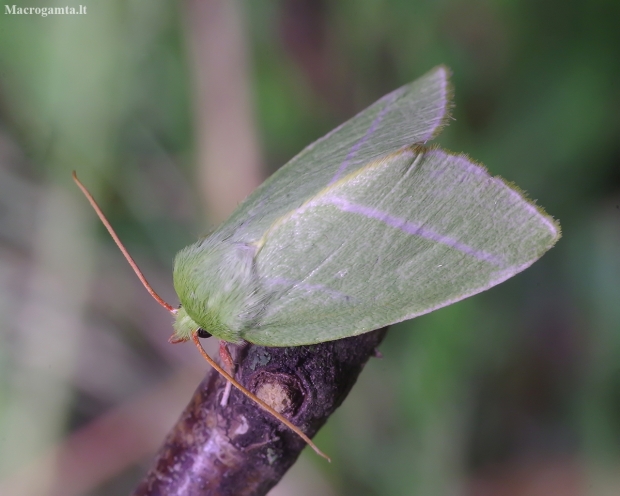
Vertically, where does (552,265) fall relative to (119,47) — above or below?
below

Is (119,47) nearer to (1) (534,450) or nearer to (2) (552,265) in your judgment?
(2) (552,265)

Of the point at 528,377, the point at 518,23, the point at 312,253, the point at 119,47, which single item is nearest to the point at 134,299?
the point at 119,47

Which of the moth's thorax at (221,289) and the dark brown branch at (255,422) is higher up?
the moth's thorax at (221,289)

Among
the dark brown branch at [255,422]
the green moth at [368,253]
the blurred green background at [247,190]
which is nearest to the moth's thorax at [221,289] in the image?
the green moth at [368,253]

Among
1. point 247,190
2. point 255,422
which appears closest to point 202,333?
point 255,422

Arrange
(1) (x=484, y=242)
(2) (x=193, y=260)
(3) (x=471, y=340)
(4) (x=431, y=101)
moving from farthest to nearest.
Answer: (3) (x=471, y=340), (4) (x=431, y=101), (2) (x=193, y=260), (1) (x=484, y=242)

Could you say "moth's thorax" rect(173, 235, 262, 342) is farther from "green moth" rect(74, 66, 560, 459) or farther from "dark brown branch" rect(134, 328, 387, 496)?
"dark brown branch" rect(134, 328, 387, 496)

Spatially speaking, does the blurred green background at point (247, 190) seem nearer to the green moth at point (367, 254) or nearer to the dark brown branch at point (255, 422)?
the green moth at point (367, 254)

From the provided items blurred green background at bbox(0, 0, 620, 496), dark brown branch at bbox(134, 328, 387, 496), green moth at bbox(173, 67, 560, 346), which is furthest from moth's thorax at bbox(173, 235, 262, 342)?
blurred green background at bbox(0, 0, 620, 496)
